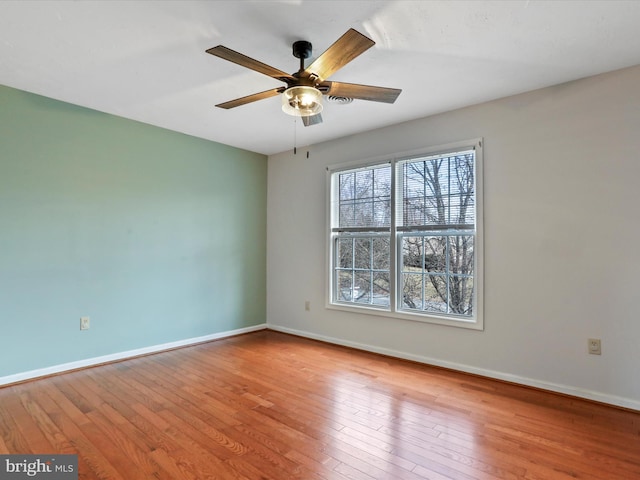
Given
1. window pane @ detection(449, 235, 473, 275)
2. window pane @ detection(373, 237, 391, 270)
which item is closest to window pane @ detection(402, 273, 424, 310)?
window pane @ detection(373, 237, 391, 270)

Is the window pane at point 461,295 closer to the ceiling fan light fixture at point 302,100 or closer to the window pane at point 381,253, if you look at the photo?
the window pane at point 381,253

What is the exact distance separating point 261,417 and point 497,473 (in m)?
1.43

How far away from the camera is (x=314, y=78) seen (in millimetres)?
2006

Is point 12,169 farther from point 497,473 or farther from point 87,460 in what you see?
point 497,473

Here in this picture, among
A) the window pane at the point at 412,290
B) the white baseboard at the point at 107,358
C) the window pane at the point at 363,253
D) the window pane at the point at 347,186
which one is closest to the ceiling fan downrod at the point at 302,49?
the window pane at the point at 347,186

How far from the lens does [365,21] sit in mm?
2027

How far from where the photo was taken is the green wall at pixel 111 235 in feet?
9.60

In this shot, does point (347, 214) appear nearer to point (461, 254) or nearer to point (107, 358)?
point (461, 254)

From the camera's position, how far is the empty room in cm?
196

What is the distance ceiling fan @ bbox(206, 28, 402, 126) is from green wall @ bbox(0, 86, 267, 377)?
6.19ft

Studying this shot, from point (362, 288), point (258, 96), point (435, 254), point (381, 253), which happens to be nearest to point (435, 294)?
point (435, 254)

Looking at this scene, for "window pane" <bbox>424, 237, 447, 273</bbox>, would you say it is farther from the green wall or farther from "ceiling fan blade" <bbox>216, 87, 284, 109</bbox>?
the green wall

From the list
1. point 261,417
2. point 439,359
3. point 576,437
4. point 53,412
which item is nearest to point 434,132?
point 439,359

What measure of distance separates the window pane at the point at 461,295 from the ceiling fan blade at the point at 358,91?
1.93 meters
